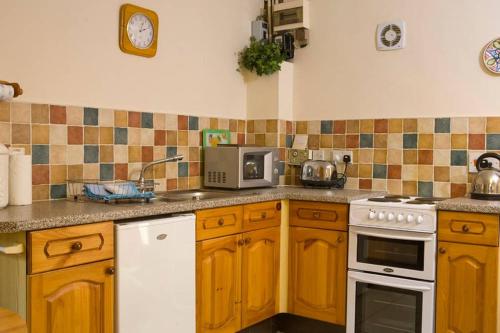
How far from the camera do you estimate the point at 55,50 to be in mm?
2588

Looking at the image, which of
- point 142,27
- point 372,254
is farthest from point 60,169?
point 372,254

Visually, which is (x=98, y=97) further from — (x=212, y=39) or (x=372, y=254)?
(x=372, y=254)

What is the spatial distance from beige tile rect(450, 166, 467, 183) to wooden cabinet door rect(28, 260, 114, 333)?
85.0 inches

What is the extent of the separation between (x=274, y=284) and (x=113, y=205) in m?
1.25

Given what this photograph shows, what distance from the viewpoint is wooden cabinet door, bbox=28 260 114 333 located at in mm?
1893

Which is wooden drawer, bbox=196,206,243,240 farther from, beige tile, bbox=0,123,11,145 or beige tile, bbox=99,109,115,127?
beige tile, bbox=0,123,11,145

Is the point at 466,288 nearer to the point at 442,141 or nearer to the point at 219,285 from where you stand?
the point at 442,141

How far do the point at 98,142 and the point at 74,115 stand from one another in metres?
0.21

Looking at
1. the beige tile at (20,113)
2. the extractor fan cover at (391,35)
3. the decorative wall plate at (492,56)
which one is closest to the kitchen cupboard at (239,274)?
the beige tile at (20,113)

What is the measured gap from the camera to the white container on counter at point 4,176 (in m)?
2.18

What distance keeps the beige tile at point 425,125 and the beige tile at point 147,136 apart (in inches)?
67.0

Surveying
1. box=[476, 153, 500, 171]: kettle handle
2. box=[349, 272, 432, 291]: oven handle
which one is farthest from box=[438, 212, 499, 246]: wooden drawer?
box=[476, 153, 500, 171]: kettle handle

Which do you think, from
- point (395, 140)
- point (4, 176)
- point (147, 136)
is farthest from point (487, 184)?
point (4, 176)

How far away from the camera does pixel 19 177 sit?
2285 millimetres
